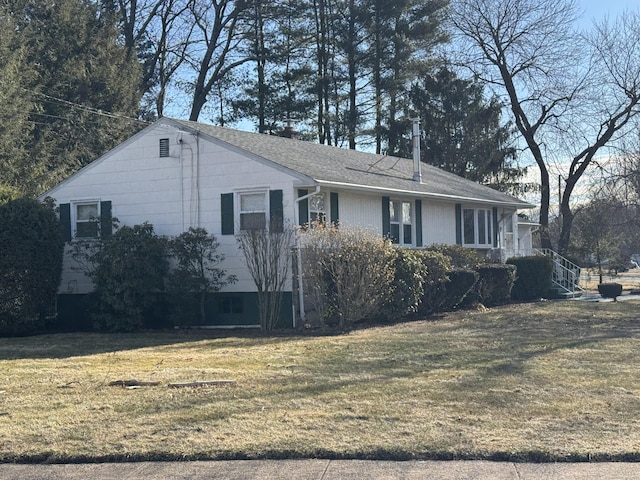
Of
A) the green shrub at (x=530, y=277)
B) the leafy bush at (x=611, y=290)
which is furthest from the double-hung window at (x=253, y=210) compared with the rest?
the leafy bush at (x=611, y=290)

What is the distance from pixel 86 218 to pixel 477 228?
13204 millimetres

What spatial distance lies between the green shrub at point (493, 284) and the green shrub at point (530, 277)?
70.3 inches

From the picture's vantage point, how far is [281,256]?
1619 cm

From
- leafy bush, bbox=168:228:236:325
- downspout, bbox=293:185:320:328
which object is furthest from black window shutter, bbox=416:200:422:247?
leafy bush, bbox=168:228:236:325

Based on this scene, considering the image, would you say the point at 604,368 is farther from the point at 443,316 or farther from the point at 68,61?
the point at 68,61

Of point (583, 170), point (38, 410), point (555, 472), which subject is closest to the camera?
point (555, 472)

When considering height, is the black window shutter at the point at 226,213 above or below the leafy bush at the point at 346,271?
above

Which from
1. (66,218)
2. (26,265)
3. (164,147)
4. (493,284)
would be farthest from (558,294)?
(26,265)

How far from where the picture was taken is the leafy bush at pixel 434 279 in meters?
17.4

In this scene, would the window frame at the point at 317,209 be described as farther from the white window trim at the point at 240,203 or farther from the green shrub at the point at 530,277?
the green shrub at the point at 530,277

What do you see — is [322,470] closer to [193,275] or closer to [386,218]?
[193,275]

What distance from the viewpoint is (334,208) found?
17.9 metres

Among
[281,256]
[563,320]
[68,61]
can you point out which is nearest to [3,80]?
[68,61]

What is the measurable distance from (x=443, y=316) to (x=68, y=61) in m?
20.4
